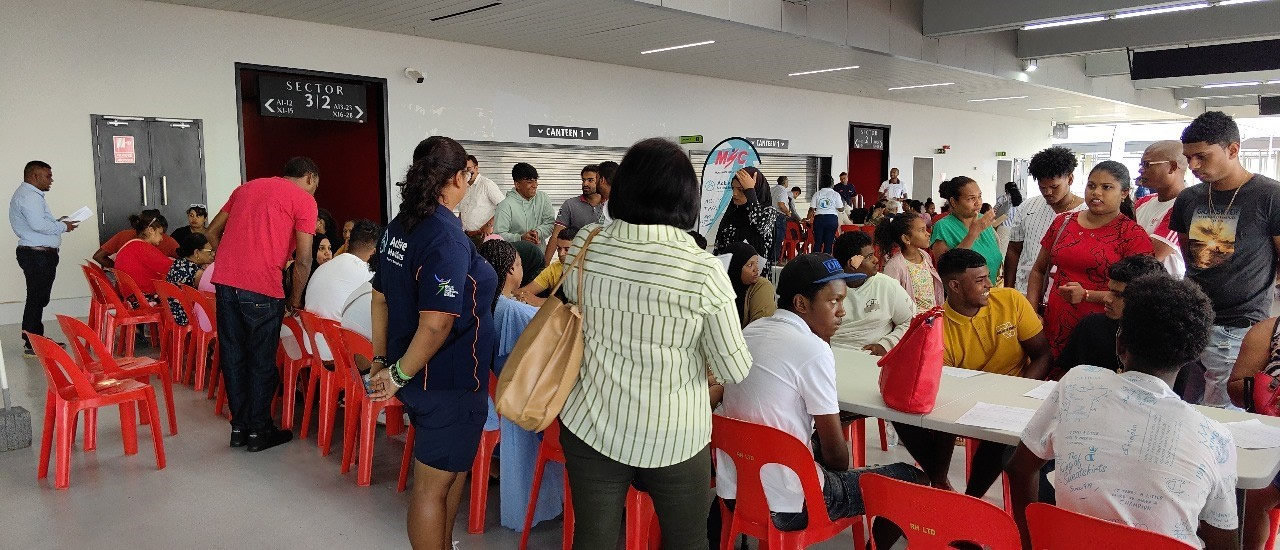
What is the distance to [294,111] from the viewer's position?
923 cm

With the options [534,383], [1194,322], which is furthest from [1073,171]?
[534,383]

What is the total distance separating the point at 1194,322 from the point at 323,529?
3.00 m

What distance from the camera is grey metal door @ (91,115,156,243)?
26.3ft

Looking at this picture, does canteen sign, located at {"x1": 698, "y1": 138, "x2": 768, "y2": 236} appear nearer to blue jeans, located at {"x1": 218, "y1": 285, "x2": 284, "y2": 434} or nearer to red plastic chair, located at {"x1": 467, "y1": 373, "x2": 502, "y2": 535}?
blue jeans, located at {"x1": 218, "y1": 285, "x2": 284, "y2": 434}

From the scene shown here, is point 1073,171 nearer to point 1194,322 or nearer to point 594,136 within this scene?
point 1194,322

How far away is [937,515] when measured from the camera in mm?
1768

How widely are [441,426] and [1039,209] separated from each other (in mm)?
3574

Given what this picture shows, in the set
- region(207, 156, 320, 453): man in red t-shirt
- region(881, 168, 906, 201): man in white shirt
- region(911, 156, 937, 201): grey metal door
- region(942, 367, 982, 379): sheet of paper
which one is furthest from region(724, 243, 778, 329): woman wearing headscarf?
region(911, 156, 937, 201): grey metal door

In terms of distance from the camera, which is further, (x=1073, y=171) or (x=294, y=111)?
(x=294, y=111)

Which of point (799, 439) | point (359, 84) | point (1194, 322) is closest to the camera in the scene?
point (1194, 322)

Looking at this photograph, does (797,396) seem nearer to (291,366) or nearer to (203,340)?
(291,366)

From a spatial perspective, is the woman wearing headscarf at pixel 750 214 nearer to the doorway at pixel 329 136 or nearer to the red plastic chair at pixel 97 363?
the red plastic chair at pixel 97 363

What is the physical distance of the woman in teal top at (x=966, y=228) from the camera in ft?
15.9

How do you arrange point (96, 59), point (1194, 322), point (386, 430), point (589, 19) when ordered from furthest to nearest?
point (589, 19), point (96, 59), point (386, 430), point (1194, 322)
